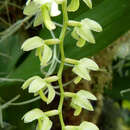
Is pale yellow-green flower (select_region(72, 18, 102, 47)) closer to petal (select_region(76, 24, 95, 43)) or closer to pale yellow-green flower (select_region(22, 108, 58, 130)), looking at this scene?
petal (select_region(76, 24, 95, 43))

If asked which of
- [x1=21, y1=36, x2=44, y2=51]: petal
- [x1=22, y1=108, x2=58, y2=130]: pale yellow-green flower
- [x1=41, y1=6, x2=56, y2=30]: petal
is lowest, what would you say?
[x1=22, y1=108, x2=58, y2=130]: pale yellow-green flower

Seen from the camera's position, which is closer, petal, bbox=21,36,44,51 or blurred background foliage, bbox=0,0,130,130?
petal, bbox=21,36,44,51

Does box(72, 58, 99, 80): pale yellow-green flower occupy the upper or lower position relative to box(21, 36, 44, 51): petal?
lower

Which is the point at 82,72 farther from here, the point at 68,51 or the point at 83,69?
the point at 68,51

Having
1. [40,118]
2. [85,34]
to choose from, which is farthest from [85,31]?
[40,118]

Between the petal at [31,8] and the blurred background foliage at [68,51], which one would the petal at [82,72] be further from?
the blurred background foliage at [68,51]

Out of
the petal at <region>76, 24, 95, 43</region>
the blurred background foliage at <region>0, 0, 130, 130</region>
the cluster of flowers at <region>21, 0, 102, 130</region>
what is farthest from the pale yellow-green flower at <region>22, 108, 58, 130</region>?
the blurred background foliage at <region>0, 0, 130, 130</region>
